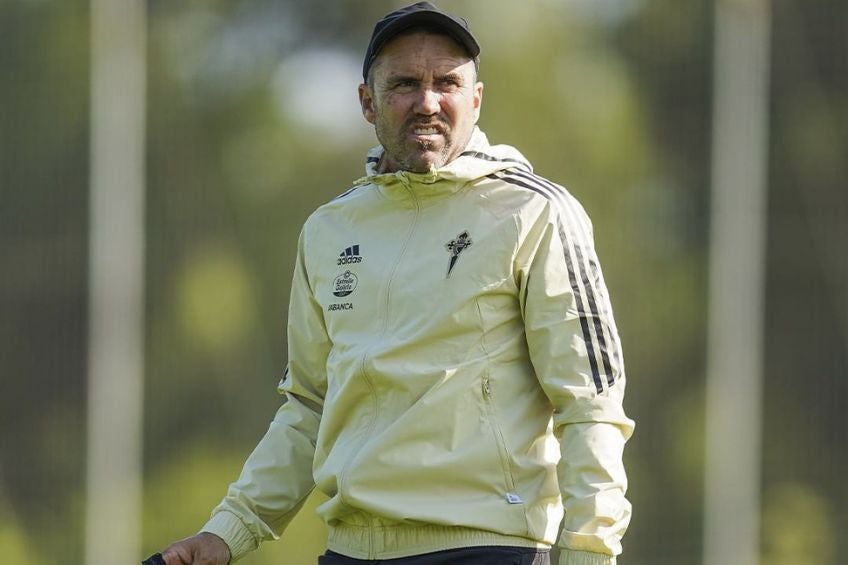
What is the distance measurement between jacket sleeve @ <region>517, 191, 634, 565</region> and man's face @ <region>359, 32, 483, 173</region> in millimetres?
236

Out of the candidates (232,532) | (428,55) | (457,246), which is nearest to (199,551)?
(232,532)

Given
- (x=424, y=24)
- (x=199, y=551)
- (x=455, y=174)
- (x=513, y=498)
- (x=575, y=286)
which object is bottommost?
(x=199, y=551)

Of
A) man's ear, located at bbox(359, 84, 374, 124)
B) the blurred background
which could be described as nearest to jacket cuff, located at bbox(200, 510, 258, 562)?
man's ear, located at bbox(359, 84, 374, 124)

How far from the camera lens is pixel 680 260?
759 centimetres

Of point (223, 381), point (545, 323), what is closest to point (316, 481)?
point (545, 323)

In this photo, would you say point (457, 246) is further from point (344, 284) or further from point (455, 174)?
point (344, 284)

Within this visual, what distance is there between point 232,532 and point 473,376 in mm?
652

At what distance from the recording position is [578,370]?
8.50ft

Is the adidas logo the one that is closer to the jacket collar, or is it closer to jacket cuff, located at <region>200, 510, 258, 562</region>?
the jacket collar

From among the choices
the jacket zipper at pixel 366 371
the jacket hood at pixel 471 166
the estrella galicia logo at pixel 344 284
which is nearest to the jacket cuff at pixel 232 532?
the jacket zipper at pixel 366 371

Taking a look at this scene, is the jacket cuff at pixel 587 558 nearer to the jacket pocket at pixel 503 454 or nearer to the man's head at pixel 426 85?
the jacket pocket at pixel 503 454

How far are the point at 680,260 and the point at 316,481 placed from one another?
507 cm

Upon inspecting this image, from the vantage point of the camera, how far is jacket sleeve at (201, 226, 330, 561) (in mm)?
2945

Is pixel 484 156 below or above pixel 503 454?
above
